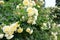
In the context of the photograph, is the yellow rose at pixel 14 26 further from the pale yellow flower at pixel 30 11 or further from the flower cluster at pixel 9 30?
the pale yellow flower at pixel 30 11

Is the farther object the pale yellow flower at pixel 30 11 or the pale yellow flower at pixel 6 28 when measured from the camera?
the pale yellow flower at pixel 30 11

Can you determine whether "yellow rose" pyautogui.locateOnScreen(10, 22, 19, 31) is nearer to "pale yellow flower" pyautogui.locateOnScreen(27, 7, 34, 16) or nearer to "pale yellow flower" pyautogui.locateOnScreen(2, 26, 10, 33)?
"pale yellow flower" pyautogui.locateOnScreen(2, 26, 10, 33)

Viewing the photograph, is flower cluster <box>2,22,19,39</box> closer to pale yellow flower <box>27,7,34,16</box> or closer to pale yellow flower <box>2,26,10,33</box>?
pale yellow flower <box>2,26,10,33</box>

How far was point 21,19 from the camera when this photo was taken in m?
2.43

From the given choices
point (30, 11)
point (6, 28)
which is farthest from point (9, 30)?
point (30, 11)

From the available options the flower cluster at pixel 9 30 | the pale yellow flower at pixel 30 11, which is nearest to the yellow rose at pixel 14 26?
the flower cluster at pixel 9 30

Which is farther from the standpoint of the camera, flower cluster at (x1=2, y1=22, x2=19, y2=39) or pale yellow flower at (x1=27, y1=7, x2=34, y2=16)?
pale yellow flower at (x1=27, y1=7, x2=34, y2=16)

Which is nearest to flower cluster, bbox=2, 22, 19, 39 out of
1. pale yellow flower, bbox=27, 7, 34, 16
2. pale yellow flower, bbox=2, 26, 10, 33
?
pale yellow flower, bbox=2, 26, 10, 33

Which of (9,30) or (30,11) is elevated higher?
(30,11)

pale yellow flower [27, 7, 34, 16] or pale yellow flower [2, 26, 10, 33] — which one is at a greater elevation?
pale yellow flower [27, 7, 34, 16]

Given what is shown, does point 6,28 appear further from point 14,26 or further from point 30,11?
point 30,11

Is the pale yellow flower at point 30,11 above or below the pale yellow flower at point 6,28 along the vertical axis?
above

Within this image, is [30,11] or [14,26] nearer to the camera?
[14,26]

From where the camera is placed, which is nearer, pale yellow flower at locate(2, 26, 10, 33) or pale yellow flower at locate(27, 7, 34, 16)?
pale yellow flower at locate(2, 26, 10, 33)
